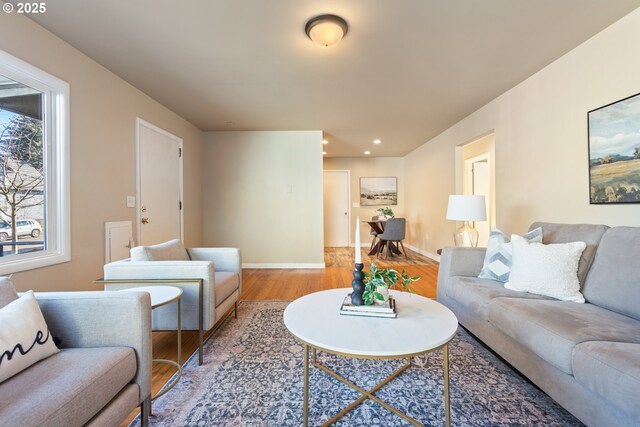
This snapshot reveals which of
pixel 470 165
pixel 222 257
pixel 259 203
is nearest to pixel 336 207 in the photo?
pixel 259 203

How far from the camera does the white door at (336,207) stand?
6.93 meters

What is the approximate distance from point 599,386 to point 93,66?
3.79 m

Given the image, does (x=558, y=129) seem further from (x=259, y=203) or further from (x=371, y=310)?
(x=259, y=203)

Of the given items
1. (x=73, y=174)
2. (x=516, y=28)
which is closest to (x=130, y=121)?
(x=73, y=174)

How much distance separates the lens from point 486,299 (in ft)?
5.66

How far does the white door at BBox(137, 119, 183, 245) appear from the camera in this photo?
9.95ft

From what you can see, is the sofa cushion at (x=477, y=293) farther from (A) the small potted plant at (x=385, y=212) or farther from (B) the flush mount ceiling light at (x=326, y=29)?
(A) the small potted plant at (x=385, y=212)

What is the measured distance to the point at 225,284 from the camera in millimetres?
2174

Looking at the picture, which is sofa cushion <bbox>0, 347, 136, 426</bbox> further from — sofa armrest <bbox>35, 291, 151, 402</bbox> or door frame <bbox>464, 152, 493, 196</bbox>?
door frame <bbox>464, 152, 493, 196</bbox>

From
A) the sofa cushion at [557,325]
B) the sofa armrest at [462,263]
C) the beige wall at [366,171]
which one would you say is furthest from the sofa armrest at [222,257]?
the beige wall at [366,171]

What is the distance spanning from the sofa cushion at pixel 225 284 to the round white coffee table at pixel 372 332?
2.61 feet

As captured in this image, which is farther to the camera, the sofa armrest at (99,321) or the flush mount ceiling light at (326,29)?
the flush mount ceiling light at (326,29)

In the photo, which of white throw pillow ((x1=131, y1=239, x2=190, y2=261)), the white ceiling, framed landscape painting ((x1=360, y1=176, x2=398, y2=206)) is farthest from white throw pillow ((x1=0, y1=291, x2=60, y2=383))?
framed landscape painting ((x1=360, y1=176, x2=398, y2=206))

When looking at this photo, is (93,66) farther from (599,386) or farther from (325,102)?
(599,386)
